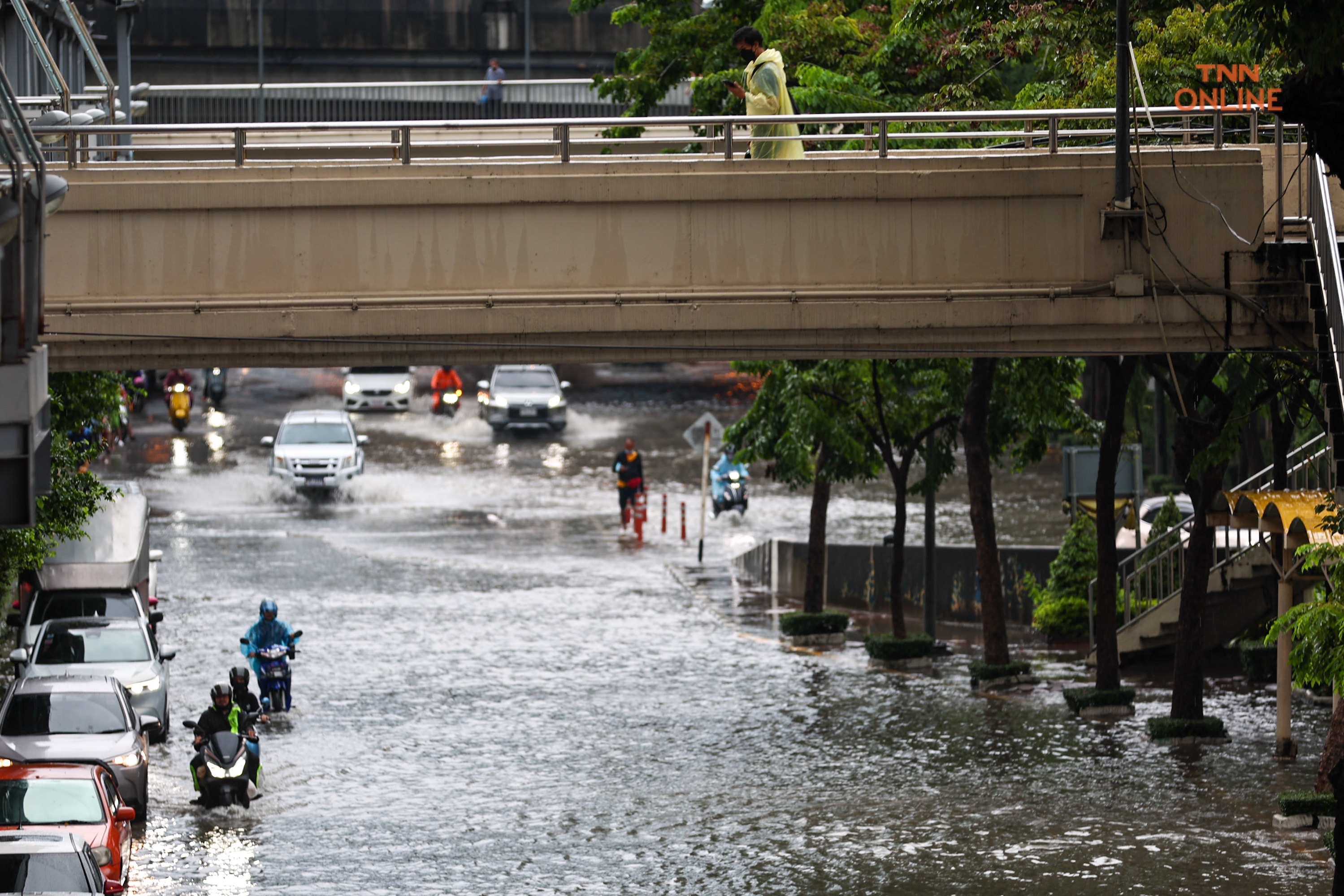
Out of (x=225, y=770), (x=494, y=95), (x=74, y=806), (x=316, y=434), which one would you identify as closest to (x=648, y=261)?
(x=225, y=770)

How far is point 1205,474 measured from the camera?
21047 millimetres

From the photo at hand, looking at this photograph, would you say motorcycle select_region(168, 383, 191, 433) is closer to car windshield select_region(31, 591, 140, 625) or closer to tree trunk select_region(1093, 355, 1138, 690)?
car windshield select_region(31, 591, 140, 625)

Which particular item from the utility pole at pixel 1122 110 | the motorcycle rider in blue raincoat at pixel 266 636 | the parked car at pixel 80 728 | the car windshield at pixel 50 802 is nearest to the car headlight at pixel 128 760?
the parked car at pixel 80 728

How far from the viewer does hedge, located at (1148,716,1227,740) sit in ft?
69.3

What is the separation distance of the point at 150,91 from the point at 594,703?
16.3 meters

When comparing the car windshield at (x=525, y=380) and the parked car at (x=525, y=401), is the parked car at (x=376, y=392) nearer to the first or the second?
the parked car at (x=525, y=401)

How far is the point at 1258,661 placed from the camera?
82.7ft

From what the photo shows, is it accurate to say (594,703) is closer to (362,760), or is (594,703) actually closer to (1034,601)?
(362,760)

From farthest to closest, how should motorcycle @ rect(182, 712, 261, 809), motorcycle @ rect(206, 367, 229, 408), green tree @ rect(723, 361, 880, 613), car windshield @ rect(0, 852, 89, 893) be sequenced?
1. motorcycle @ rect(206, 367, 229, 408)
2. green tree @ rect(723, 361, 880, 613)
3. motorcycle @ rect(182, 712, 261, 809)
4. car windshield @ rect(0, 852, 89, 893)

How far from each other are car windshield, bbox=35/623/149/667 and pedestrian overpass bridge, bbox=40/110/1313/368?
17.3ft

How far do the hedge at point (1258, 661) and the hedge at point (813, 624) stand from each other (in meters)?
6.04

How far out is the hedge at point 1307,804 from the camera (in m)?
17.1

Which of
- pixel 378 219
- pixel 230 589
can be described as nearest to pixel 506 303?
pixel 378 219

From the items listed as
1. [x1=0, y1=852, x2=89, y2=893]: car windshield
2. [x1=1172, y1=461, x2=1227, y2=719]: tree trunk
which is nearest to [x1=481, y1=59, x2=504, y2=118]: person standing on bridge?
[x1=1172, y1=461, x2=1227, y2=719]: tree trunk
